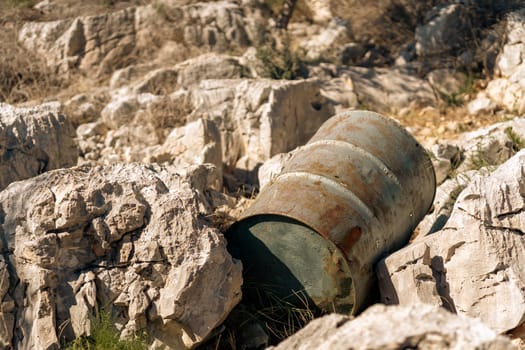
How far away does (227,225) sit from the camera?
4.86 m

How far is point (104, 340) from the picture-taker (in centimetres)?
387

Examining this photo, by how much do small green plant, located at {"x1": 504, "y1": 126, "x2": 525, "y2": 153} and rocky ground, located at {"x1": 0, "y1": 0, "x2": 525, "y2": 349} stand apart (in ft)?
0.07

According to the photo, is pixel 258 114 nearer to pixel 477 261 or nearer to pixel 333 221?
pixel 333 221

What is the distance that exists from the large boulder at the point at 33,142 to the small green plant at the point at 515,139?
167 inches

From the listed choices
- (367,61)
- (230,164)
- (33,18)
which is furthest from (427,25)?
(33,18)

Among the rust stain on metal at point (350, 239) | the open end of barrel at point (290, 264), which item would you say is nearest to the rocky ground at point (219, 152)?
the open end of barrel at point (290, 264)

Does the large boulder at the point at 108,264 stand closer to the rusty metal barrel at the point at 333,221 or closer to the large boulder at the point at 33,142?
the rusty metal barrel at the point at 333,221

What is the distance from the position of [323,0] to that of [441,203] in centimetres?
635

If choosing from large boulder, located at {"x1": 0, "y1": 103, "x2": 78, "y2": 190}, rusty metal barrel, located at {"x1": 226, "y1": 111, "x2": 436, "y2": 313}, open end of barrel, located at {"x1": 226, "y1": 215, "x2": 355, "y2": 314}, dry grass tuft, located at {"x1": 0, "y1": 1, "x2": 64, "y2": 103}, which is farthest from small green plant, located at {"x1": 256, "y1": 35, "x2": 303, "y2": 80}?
open end of barrel, located at {"x1": 226, "y1": 215, "x2": 355, "y2": 314}

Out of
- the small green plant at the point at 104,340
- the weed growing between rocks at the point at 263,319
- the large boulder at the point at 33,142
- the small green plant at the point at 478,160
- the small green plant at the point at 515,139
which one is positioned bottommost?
the weed growing between rocks at the point at 263,319

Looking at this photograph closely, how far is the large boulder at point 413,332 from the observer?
2.36 m

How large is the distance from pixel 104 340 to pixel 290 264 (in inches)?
50.3

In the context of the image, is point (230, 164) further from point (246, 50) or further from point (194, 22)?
point (194, 22)

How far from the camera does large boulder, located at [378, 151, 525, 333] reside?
416 centimetres
